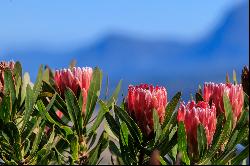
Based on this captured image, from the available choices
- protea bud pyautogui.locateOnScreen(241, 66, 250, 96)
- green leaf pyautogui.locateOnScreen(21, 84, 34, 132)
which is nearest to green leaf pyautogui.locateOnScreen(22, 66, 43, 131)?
green leaf pyautogui.locateOnScreen(21, 84, 34, 132)

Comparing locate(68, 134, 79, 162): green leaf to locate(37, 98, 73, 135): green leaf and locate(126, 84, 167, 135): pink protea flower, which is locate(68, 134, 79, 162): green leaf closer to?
locate(37, 98, 73, 135): green leaf

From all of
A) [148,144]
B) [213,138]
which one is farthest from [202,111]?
[148,144]

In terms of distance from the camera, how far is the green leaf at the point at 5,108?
1.37 meters

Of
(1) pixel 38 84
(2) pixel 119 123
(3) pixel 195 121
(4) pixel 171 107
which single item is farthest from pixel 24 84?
(3) pixel 195 121

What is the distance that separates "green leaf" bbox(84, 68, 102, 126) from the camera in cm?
151

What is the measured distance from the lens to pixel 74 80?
153 centimetres

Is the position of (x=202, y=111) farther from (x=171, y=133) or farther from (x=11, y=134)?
(x=11, y=134)

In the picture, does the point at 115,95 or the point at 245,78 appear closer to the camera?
the point at 115,95

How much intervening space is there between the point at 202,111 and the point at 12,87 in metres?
0.57

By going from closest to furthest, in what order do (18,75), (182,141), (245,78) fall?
(182,141) < (18,75) < (245,78)

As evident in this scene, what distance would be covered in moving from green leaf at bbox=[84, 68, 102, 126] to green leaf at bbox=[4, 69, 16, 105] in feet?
0.74

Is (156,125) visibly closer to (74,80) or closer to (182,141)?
(182,141)

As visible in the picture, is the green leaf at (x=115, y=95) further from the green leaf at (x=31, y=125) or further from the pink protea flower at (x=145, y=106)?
the green leaf at (x=31, y=125)

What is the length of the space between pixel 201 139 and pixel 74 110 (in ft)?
1.35
